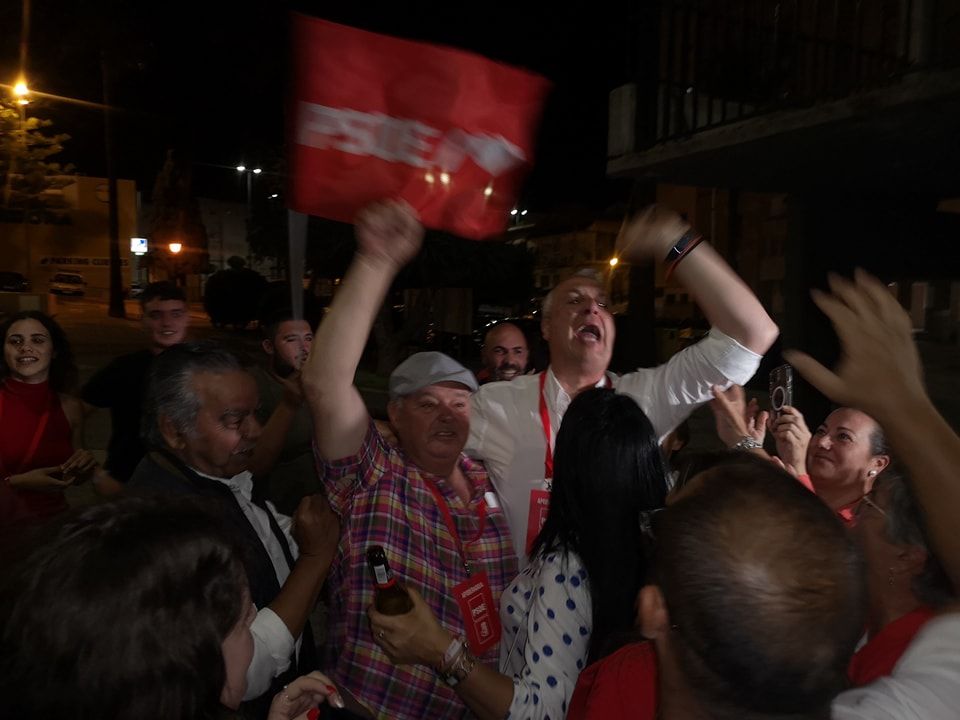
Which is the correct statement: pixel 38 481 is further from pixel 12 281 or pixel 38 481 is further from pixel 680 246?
pixel 12 281

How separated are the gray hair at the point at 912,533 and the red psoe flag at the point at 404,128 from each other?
4.81 ft

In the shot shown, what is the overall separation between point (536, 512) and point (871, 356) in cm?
144

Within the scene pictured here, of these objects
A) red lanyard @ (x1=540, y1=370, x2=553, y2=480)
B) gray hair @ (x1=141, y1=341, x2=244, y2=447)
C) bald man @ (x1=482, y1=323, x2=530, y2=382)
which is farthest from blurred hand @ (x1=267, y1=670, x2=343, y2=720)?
bald man @ (x1=482, y1=323, x2=530, y2=382)

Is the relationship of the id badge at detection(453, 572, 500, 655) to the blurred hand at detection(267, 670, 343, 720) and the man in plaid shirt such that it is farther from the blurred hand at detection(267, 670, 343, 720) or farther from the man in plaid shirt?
the blurred hand at detection(267, 670, 343, 720)

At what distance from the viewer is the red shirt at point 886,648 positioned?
164 centimetres

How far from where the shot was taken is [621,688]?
147 centimetres

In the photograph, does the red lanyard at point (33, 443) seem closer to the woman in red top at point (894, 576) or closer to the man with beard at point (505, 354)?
the man with beard at point (505, 354)

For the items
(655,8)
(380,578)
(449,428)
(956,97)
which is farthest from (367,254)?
(655,8)

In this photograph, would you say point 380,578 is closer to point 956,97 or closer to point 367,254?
point 367,254

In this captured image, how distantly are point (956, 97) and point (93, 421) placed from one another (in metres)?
12.4

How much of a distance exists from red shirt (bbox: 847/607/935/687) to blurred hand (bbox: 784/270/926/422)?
53 centimetres

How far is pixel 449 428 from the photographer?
2.57 metres

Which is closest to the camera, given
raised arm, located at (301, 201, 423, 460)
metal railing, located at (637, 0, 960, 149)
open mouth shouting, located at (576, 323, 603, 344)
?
raised arm, located at (301, 201, 423, 460)

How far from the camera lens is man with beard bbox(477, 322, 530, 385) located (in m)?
5.57
